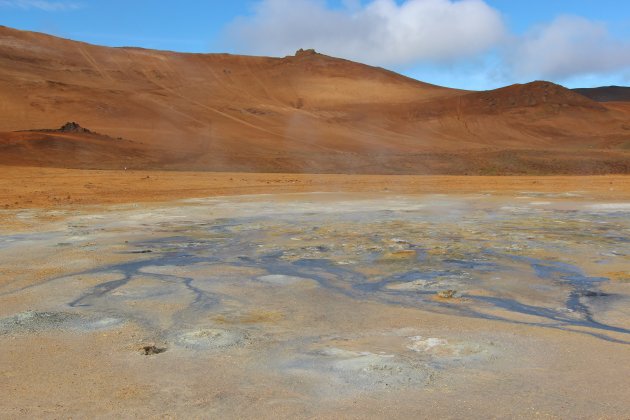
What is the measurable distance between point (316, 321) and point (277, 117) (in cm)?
3879

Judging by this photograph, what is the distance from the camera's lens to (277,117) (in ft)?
141

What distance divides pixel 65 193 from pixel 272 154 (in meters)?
15.1

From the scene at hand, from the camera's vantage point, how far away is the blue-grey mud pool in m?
3.27

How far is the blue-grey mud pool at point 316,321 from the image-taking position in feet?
10.7

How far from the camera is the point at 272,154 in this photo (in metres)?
30.2

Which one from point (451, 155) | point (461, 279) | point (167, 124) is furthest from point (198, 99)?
point (461, 279)

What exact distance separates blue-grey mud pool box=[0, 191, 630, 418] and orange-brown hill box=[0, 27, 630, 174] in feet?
61.9

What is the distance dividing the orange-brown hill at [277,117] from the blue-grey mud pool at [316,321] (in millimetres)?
18863

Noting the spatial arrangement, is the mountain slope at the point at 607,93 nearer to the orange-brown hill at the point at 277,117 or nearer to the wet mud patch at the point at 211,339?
the orange-brown hill at the point at 277,117

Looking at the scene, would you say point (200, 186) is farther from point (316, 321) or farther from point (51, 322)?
point (316, 321)

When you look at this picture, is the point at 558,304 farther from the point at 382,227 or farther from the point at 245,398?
the point at 382,227

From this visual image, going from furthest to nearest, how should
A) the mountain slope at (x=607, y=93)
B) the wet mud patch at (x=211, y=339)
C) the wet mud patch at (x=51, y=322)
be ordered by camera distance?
the mountain slope at (x=607, y=93)
the wet mud patch at (x=51, y=322)
the wet mud patch at (x=211, y=339)

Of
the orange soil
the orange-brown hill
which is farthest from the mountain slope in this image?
the orange soil

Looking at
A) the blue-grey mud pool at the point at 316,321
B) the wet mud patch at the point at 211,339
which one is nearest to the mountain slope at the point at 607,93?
the blue-grey mud pool at the point at 316,321
